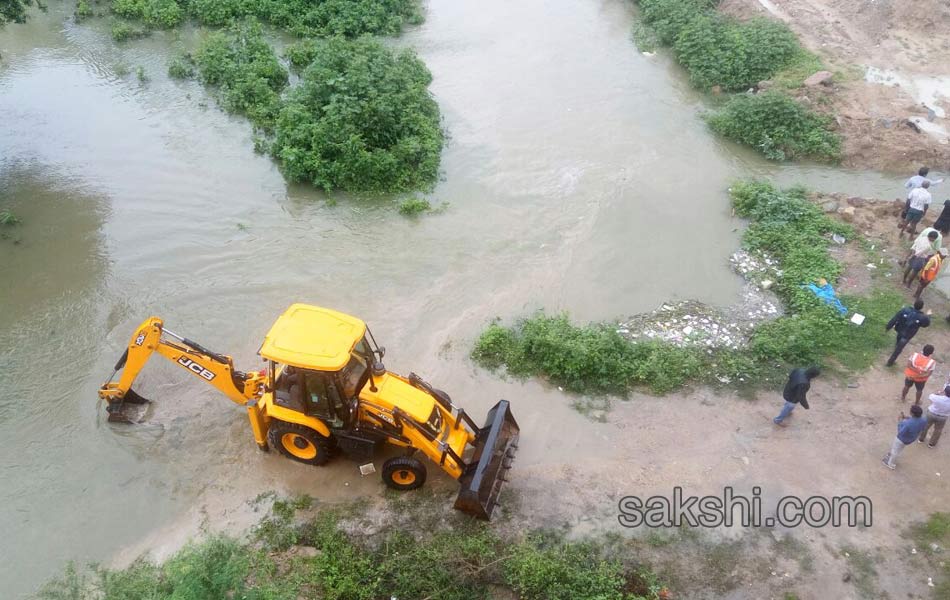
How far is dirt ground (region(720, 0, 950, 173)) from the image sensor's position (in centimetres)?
1418

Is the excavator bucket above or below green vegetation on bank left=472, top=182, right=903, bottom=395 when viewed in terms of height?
below

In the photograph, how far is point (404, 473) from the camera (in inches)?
312

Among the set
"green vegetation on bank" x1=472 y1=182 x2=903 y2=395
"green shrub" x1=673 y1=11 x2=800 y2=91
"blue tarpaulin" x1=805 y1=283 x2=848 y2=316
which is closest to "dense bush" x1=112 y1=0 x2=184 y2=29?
"green shrub" x1=673 y1=11 x2=800 y2=91

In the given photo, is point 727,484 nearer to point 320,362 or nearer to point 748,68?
point 320,362

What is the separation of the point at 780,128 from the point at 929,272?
540cm

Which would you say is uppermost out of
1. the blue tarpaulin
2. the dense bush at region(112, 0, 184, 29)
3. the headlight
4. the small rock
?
the small rock

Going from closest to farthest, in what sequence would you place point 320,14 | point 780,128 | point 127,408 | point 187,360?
point 187,360 → point 127,408 → point 780,128 → point 320,14

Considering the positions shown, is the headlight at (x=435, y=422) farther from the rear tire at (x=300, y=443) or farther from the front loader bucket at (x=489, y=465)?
the rear tire at (x=300, y=443)

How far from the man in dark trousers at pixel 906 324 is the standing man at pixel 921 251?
57.3 inches

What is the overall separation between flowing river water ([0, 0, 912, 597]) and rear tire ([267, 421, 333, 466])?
0.22m

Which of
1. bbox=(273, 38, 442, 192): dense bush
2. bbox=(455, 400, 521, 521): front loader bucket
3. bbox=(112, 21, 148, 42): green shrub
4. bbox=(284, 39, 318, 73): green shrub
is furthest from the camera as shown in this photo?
bbox=(112, 21, 148, 42): green shrub

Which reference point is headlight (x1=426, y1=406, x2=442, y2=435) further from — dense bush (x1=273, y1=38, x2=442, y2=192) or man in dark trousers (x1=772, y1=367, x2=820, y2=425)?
dense bush (x1=273, y1=38, x2=442, y2=192)

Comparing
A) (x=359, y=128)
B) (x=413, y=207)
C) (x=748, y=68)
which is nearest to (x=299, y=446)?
(x=413, y=207)

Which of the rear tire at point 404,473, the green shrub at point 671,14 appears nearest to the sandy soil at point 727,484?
the rear tire at point 404,473
